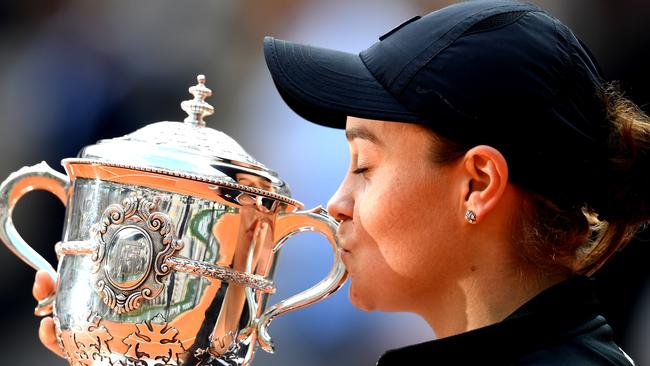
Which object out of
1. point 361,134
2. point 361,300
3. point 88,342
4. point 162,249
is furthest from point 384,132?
point 88,342

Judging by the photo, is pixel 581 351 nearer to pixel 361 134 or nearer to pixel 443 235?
pixel 443 235

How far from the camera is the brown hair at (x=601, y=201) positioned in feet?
4.34

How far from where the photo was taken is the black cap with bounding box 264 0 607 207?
127 cm

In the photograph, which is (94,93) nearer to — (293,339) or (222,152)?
(293,339)

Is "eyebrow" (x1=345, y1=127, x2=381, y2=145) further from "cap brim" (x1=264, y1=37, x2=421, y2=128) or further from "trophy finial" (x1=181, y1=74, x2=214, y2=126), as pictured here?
"trophy finial" (x1=181, y1=74, x2=214, y2=126)

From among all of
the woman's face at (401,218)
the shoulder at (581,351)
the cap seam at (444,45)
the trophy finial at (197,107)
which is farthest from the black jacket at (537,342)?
the trophy finial at (197,107)

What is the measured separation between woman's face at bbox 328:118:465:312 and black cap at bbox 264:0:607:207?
0.18 feet

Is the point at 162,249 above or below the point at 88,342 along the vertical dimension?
above

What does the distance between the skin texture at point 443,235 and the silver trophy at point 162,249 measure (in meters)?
0.19

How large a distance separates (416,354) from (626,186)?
38cm

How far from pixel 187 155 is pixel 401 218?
1.06ft

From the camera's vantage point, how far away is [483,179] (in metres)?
1.32

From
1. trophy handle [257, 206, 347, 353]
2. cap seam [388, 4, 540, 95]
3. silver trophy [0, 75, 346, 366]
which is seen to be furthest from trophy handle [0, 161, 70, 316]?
cap seam [388, 4, 540, 95]

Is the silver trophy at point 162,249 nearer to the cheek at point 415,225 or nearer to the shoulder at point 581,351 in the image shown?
the cheek at point 415,225
